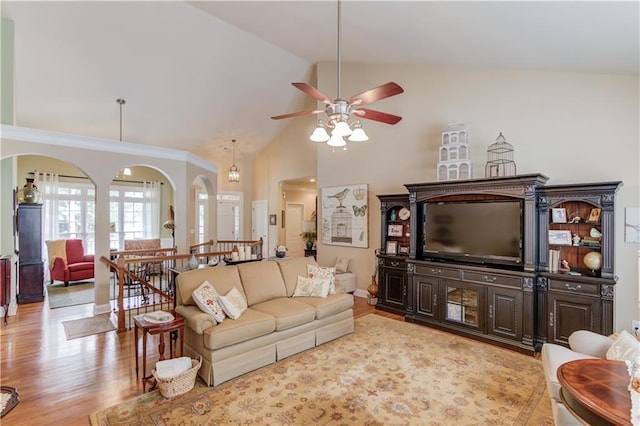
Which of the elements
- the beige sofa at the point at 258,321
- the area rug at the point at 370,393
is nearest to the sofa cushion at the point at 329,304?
the beige sofa at the point at 258,321

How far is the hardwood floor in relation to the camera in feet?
8.29

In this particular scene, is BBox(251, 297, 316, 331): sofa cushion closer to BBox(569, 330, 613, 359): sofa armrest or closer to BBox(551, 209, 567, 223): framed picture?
BBox(569, 330, 613, 359): sofa armrest

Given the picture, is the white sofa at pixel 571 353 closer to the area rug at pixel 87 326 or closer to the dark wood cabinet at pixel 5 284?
the area rug at pixel 87 326

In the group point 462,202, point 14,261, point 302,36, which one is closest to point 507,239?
point 462,202

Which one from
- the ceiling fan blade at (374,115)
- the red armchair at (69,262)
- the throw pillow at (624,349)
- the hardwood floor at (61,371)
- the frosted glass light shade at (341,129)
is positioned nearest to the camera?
the throw pillow at (624,349)

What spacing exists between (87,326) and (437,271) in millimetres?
5017

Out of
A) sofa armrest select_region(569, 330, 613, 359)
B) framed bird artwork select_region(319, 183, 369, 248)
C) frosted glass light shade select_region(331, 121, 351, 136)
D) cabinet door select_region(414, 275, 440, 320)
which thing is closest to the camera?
sofa armrest select_region(569, 330, 613, 359)

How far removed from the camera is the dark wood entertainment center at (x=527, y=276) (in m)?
3.41

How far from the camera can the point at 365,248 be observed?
243 inches

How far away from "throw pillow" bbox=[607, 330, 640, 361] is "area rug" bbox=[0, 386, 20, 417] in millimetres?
4513

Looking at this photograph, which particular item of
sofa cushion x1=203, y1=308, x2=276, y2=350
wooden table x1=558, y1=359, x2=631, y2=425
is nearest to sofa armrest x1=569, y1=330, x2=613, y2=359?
wooden table x1=558, y1=359, x2=631, y2=425

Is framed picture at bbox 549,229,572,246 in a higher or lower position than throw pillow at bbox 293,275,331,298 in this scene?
higher

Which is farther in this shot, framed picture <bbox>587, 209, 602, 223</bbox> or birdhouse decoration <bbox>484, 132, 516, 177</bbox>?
birdhouse decoration <bbox>484, 132, 516, 177</bbox>

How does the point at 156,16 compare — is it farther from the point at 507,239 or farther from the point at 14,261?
the point at 507,239
